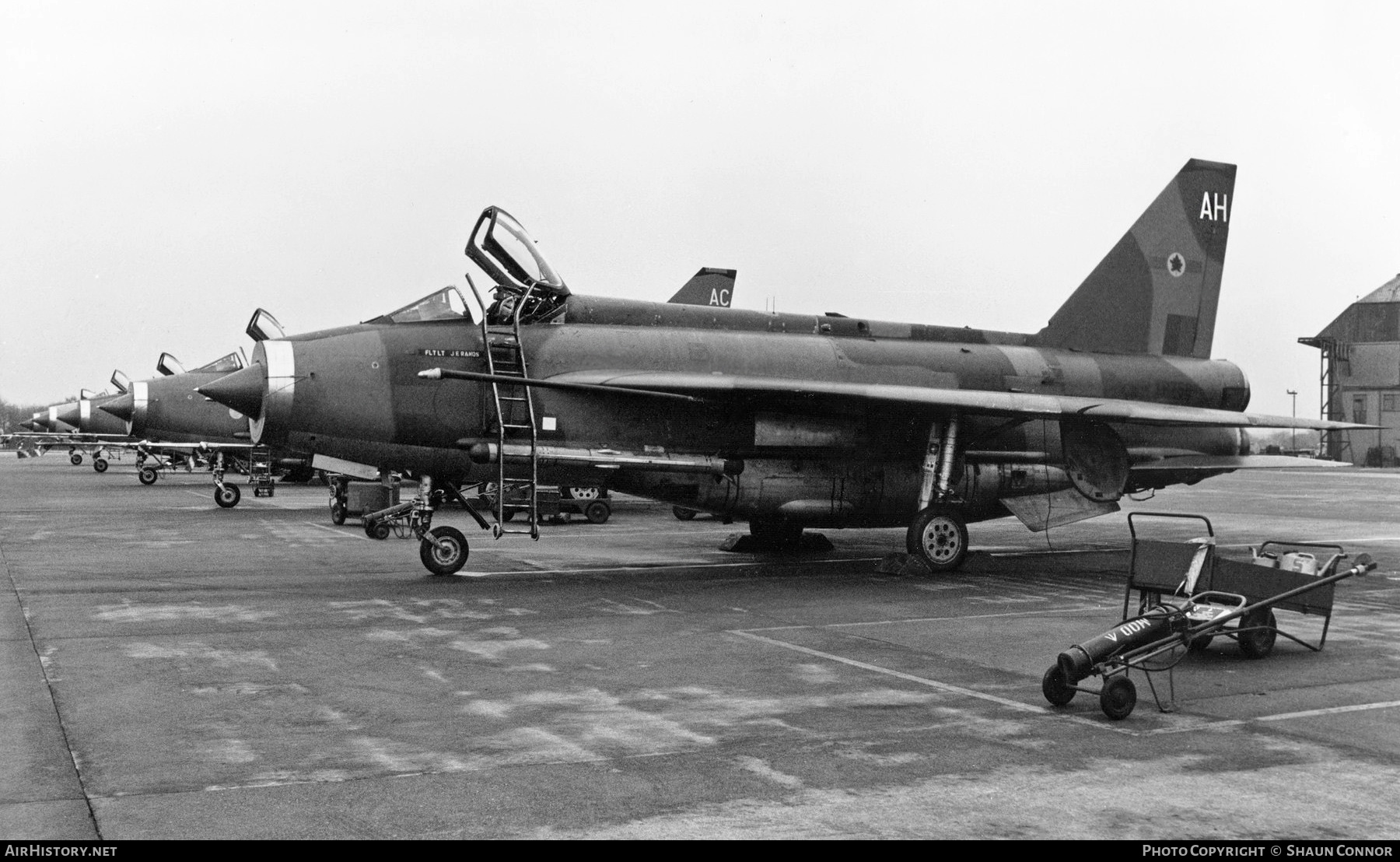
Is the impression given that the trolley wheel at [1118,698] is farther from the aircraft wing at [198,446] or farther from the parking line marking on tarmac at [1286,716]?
the aircraft wing at [198,446]

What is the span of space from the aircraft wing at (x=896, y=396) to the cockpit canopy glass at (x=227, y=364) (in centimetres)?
1891

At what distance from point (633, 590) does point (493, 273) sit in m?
4.06

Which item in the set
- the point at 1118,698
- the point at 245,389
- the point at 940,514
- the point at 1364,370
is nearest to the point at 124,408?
the point at 245,389

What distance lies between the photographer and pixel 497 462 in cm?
1292

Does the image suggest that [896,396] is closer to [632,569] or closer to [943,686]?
[632,569]

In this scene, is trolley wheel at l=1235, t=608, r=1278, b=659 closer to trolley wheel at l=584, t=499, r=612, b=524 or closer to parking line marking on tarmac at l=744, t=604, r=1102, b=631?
parking line marking on tarmac at l=744, t=604, r=1102, b=631

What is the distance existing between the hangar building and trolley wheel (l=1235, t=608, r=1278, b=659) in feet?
220

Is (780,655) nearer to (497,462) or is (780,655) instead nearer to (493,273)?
(497,462)

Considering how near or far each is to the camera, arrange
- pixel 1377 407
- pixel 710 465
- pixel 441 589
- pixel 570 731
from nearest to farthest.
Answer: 1. pixel 570 731
2. pixel 441 589
3. pixel 710 465
4. pixel 1377 407

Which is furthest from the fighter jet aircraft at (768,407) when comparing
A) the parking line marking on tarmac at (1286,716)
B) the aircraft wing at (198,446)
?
the aircraft wing at (198,446)

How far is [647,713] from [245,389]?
7.45 metres

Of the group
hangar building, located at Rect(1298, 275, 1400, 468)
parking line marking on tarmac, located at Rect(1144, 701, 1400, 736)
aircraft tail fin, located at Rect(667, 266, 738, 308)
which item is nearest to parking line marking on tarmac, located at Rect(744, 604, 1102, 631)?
parking line marking on tarmac, located at Rect(1144, 701, 1400, 736)

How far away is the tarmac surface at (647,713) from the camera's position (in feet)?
16.0

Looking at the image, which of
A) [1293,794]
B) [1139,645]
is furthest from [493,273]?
[1293,794]
